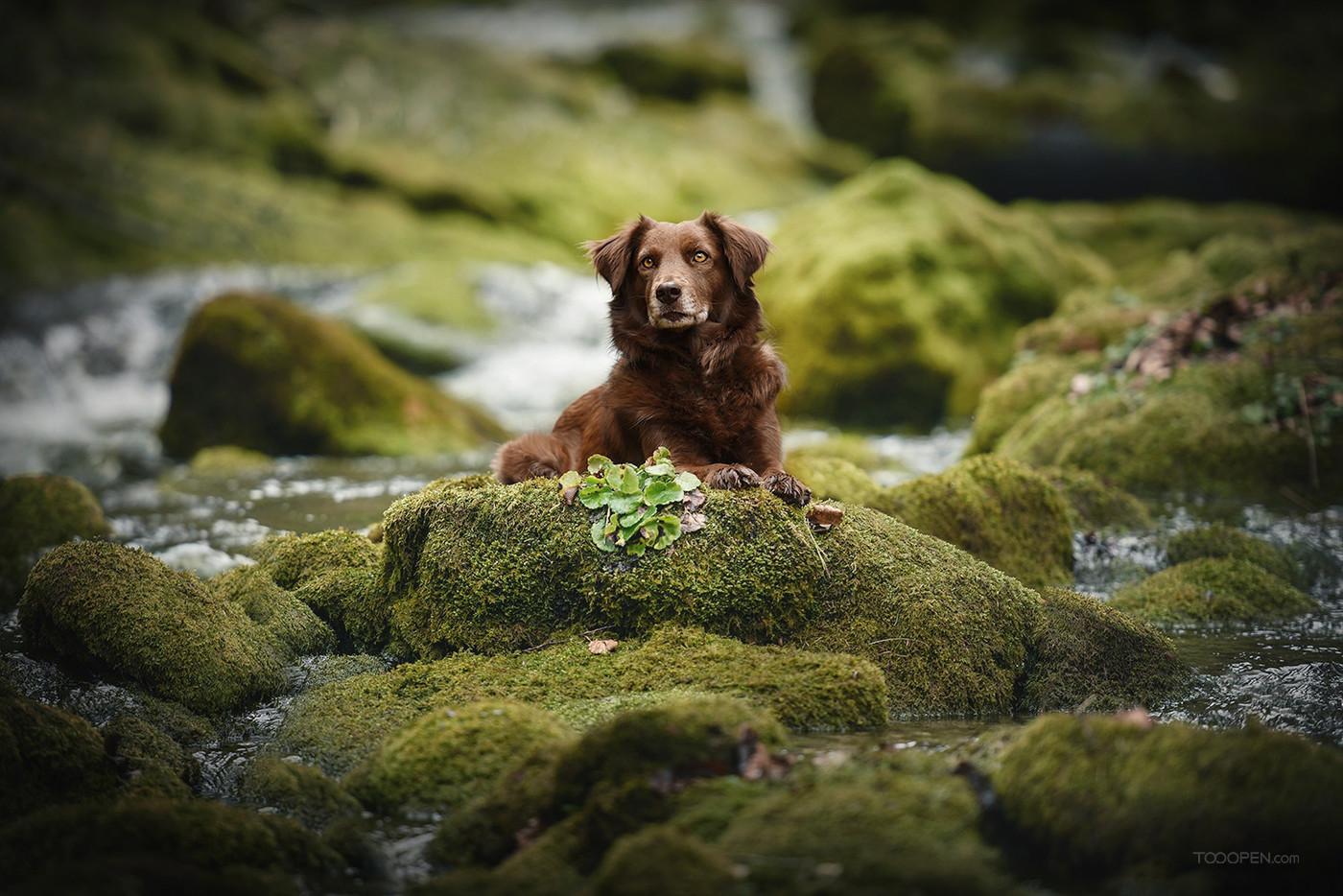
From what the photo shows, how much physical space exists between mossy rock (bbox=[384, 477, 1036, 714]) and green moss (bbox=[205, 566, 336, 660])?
2.52ft

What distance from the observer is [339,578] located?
6.05 metres

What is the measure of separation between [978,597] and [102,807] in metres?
4.11

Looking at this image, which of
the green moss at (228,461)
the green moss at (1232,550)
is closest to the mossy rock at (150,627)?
the green moss at (228,461)

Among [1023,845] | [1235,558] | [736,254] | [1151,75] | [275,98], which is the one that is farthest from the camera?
[1151,75]

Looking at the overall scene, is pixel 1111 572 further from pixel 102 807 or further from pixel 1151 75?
pixel 1151 75

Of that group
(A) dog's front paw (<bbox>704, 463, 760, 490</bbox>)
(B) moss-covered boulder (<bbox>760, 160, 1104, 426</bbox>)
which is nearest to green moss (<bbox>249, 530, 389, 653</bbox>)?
(A) dog's front paw (<bbox>704, 463, 760, 490</bbox>)

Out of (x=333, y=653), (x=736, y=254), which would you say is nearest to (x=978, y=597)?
(x=736, y=254)

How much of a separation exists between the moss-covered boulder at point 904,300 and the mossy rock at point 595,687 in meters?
9.03

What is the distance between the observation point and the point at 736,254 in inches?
217

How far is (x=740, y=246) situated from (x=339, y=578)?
128 inches

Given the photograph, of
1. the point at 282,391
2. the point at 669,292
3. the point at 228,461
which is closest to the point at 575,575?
the point at 669,292

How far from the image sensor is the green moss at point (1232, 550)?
6906 mm

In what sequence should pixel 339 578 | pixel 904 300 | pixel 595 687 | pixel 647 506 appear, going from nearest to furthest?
pixel 595 687
pixel 647 506
pixel 339 578
pixel 904 300

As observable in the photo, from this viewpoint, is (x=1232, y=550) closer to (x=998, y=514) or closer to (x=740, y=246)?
(x=998, y=514)
